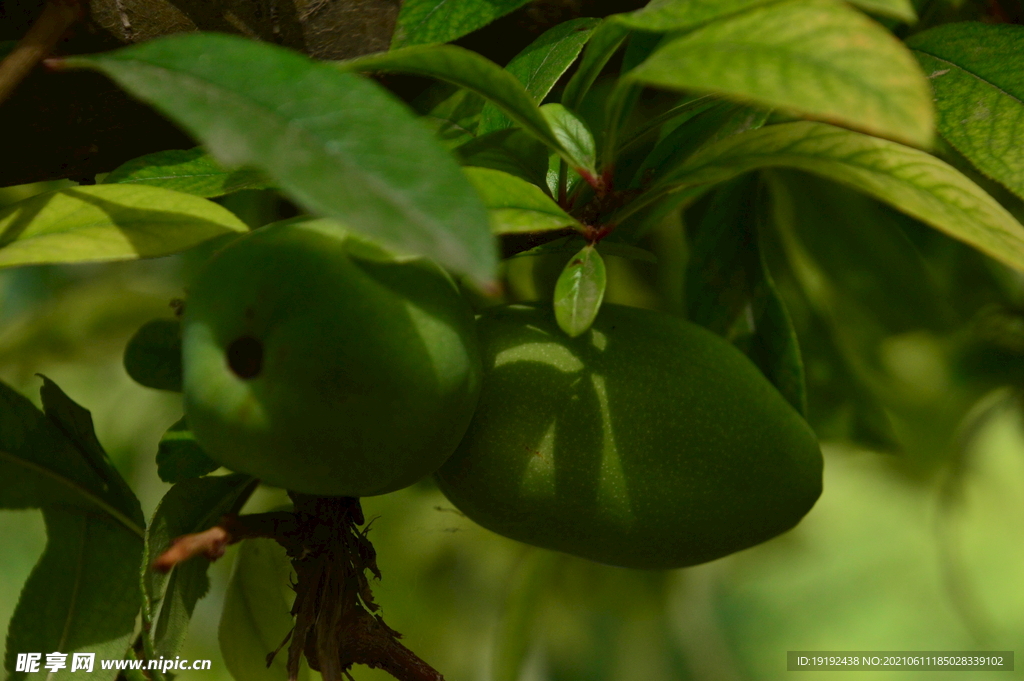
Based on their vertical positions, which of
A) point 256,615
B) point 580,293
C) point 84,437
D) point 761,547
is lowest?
point 761,547

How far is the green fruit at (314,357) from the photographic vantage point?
0.90ft

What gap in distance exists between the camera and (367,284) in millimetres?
284

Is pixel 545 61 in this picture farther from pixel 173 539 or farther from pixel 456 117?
pixel 173 539

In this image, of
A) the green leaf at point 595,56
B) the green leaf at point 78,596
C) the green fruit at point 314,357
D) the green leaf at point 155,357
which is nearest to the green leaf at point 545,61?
the green leaf at point 595,56

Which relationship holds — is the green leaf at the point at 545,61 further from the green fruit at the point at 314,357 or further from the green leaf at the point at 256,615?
the green leaf at the point at 256,615

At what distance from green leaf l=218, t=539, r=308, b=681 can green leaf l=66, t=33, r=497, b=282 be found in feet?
0.98

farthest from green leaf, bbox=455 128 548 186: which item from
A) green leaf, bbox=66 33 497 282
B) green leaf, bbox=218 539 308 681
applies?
green leaf, bbox=218 539 308 681

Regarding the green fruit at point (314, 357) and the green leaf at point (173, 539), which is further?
the green leaf at point (173, 539)

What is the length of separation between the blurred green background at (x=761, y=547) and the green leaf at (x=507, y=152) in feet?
0.34

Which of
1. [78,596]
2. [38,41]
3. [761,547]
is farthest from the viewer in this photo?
[761,547]

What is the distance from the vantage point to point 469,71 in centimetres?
30

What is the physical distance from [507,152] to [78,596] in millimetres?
350

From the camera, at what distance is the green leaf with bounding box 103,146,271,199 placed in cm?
36

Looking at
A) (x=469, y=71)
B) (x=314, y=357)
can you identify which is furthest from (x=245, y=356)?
(x=469, y=71)
